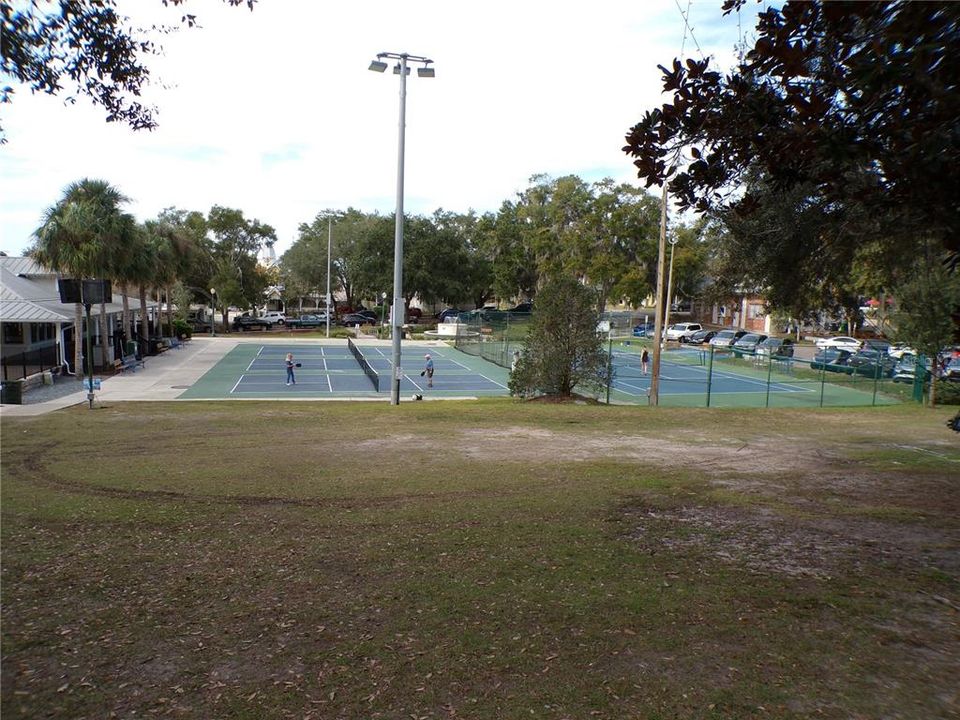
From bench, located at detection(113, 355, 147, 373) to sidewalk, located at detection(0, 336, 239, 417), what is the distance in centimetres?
37

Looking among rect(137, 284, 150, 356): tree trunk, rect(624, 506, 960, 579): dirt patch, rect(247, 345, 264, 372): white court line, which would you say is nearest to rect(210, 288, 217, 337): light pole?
rect(247, 345, 264, 372): white court line

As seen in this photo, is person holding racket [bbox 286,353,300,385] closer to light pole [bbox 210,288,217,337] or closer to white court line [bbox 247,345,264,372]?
white court line [bbox 247,345,264,372]

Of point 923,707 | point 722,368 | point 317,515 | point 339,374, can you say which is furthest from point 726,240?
point 722,368

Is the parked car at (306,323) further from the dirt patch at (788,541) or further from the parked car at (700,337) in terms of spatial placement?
the dirt patch at (788,541)

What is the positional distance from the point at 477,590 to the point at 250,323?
229 ft

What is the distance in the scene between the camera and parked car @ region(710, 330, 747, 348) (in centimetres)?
5325

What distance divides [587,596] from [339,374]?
31.0 meters

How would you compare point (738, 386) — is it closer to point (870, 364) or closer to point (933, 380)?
point (870, 364)

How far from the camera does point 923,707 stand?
362 centimetres

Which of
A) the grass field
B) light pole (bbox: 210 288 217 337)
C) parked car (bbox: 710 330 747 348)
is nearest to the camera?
the grass field

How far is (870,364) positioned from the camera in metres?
33.1

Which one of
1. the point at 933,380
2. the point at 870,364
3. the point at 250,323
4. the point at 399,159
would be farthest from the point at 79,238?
the point at 250,323

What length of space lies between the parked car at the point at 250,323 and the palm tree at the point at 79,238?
40006mm

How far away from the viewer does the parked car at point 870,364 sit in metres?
30.5
